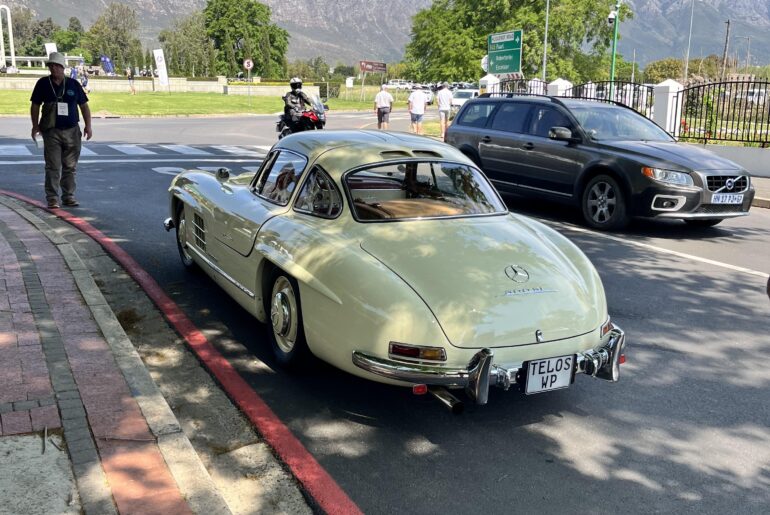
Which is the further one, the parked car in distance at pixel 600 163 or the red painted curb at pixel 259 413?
the parked car in distance at pixel 600 163

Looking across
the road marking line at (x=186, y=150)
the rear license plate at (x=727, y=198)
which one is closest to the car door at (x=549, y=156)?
the rear license plate at (x=727, y=198)

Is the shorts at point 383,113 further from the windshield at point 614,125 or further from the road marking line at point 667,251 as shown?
the road marking line at point 667,251

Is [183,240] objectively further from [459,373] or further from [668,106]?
[668,106]

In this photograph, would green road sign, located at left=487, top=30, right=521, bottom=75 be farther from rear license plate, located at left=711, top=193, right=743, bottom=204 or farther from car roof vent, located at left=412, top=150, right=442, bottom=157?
car roof vent, located at left=412, top=150, right=442, bottom=157

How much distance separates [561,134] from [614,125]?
3.47 ft

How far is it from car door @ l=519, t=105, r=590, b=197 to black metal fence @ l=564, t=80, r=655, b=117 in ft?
27.2

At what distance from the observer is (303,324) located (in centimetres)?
443

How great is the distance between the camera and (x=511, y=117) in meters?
11.7

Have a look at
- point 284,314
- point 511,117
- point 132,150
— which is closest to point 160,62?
point 132,150

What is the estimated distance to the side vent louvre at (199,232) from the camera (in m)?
6.18

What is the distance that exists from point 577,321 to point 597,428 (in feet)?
2.08

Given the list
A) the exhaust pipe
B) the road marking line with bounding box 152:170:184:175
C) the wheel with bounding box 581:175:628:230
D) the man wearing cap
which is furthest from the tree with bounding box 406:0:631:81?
the exhaust pipe

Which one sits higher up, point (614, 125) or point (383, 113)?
point (383, 113)

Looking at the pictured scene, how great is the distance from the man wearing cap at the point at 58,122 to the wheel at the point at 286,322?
631 cm
